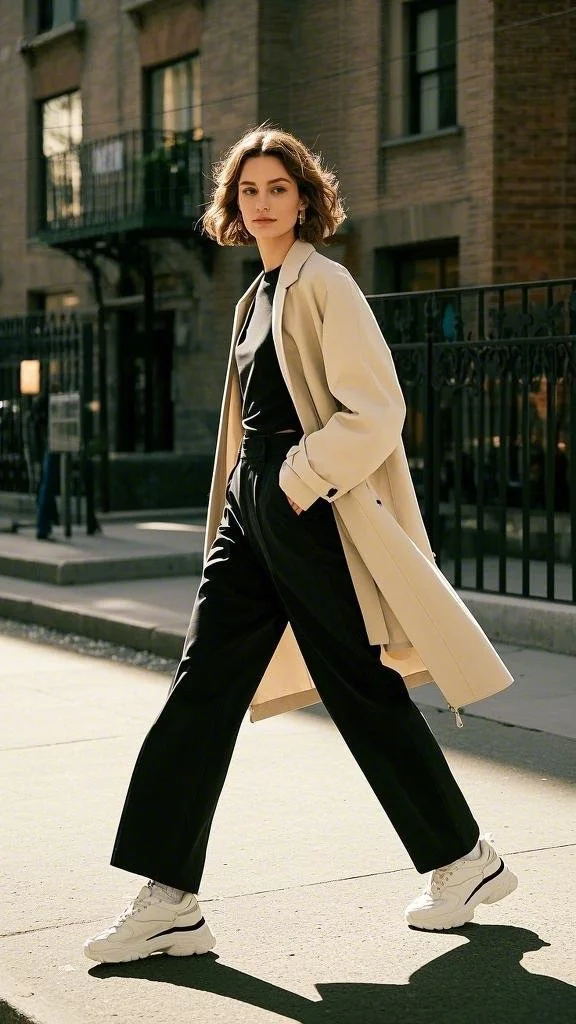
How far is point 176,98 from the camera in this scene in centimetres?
2186

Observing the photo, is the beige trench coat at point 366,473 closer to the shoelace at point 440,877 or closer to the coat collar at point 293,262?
the coat collar at point 293,262

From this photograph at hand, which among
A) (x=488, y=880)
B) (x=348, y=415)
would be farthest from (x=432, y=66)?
(x=488, y=880)

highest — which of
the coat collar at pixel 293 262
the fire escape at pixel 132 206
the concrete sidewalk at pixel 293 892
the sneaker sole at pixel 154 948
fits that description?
the fire escape at pixel 132 206

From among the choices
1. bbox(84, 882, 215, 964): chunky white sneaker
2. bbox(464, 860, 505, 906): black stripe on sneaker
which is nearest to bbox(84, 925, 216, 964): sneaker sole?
bbox(84, 882, 215, 964): chunky white sneaker

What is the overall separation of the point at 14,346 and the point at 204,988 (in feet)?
51.3

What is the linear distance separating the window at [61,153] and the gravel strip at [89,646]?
1294cm

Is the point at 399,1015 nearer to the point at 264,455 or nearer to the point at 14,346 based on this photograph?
the point at 264,455

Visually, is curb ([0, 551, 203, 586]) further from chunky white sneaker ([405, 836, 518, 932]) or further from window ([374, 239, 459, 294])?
chunky white sneaker ([405, 836, 518, 932])

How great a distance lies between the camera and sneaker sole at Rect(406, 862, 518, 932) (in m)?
4.02

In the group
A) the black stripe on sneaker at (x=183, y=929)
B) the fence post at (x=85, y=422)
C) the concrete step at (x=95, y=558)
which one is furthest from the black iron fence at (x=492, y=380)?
the black stripe on sneaker at (x=183, y=929)

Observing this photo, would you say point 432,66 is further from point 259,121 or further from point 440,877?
point 440,877

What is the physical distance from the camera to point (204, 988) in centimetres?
370

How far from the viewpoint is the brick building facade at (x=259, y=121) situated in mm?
16641

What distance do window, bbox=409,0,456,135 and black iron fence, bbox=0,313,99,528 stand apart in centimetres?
468
